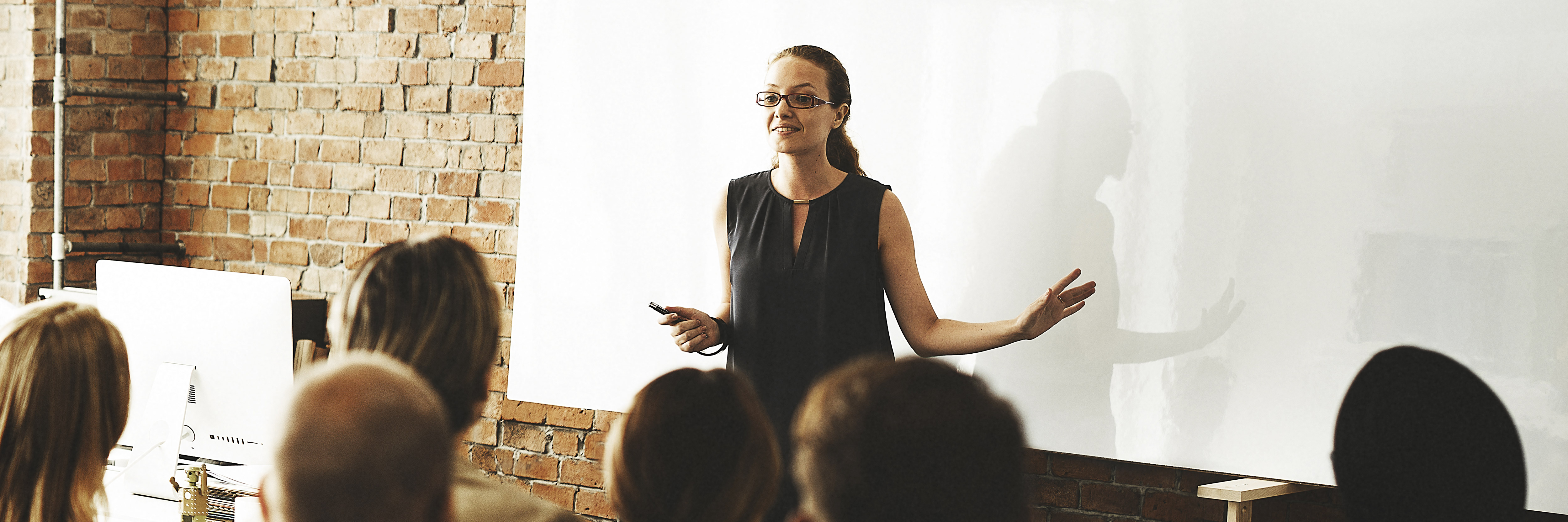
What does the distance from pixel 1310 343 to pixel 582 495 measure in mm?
1868

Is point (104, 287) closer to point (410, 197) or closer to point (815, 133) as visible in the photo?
point (410, 197)

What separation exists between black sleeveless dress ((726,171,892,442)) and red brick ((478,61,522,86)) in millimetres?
1201

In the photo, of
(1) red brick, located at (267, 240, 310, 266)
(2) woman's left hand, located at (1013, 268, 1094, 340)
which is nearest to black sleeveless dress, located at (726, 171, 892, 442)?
(2) woman's left hand, located at (1013, 268, 1094, 340)

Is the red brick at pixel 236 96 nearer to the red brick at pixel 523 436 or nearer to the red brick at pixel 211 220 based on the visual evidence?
the red brick at pixel 211 220

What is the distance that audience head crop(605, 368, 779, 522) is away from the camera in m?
1.14

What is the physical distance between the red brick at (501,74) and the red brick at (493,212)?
1.06 ft

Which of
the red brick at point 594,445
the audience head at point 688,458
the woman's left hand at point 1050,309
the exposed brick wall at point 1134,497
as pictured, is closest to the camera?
the audience head at point 688,458

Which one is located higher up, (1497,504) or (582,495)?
(1497,504)

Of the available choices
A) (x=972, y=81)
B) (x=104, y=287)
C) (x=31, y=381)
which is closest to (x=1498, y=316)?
(x=972, y=81)

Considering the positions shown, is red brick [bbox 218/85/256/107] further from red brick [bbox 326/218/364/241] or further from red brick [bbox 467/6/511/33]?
red brick [bbox 467/6/511/33]

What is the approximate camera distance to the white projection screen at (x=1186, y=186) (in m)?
2.16

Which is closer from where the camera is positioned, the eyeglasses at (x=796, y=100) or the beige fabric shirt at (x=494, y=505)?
the beige fabric shirt at (x=494, y=505)

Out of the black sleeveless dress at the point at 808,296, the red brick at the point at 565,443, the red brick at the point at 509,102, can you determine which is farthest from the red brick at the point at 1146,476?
the red brick at the point at 509,102

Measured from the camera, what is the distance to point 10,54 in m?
3.35
